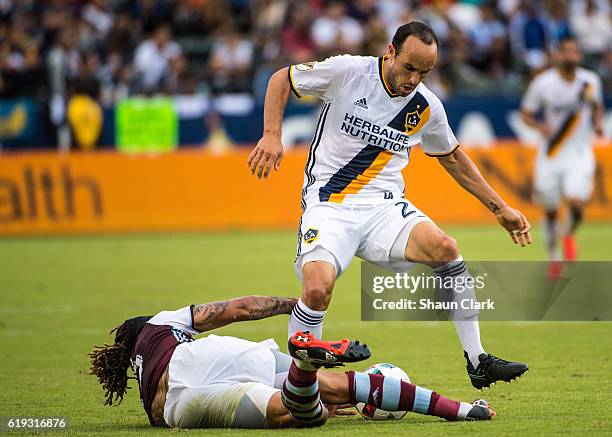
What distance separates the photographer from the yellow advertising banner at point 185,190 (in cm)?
1959

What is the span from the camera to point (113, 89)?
23.7 metres

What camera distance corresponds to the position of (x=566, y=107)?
1473 cm

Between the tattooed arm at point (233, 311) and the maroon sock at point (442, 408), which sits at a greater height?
the tattooed arm at point (233, 311)

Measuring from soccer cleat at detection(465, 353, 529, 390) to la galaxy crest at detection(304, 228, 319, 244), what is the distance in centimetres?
132

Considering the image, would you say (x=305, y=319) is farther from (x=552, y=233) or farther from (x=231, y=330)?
(x=552, y=233)

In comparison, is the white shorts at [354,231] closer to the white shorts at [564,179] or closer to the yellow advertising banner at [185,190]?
the white shorts at [564,179]

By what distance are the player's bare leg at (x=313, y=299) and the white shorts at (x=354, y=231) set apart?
0.60 feet

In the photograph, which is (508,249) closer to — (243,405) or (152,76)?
(152,76)

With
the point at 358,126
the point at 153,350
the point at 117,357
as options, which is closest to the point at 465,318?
the point at 358,126

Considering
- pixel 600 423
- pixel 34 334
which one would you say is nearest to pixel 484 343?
pixel 600 423

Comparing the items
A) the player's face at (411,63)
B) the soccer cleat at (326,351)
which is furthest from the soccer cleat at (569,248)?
the soccer cleat at (326,351)

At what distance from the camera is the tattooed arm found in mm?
7367

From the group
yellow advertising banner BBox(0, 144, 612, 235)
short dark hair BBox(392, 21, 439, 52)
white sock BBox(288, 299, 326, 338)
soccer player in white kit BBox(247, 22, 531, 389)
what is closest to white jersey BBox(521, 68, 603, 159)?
yellow advertising banner BBox(0, 144, 612, 235)

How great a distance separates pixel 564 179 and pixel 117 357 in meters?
8.80
